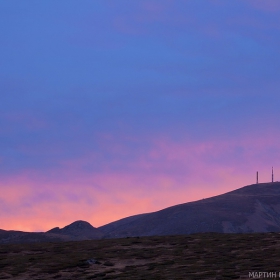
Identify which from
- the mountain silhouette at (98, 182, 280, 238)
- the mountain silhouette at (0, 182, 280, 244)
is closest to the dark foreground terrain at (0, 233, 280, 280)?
the mountain silhouette at (0, 182, 280, 244)

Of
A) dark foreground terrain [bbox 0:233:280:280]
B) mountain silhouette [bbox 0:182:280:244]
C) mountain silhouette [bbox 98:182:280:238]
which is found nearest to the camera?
dark foreground terrain [bbox 0:233:280:280]

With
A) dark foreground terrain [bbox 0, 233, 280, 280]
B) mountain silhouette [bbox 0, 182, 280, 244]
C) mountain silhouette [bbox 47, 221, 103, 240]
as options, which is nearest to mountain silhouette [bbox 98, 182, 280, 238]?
mountain silhouette [bbox 0, 182, 280, 244]

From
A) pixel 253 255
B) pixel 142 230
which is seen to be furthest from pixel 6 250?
pixel 142 230

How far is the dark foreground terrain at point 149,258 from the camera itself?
4047 cm

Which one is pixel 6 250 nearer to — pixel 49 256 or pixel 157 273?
pixel 49 256

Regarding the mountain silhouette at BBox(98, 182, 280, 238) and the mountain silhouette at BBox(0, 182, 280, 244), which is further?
the mountain silhouette at BBox(98, 182, 280, 238)

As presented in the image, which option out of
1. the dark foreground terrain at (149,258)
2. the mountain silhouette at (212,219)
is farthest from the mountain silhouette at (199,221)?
the dark foreground terrain at (149,258)

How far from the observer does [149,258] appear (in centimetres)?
4806

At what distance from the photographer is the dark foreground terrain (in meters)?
40.5

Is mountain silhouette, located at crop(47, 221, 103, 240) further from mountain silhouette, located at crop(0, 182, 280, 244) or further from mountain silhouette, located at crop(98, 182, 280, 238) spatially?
mountain silhouette, located at crop(98, 182, 280, 238)

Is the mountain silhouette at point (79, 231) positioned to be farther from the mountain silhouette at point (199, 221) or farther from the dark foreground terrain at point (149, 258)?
the dark foreground terrain at point (149, 258)

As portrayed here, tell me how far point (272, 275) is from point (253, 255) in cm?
964

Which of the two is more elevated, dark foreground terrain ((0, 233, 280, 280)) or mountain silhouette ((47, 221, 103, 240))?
mountain silhouette ((47, 221, 103, 240))

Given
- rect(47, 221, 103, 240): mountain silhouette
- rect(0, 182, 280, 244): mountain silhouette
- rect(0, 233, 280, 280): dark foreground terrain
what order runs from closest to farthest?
rect(0, 233, 280, 280): dark foreground terrain → rect(47, 221, 103, 240): mountain silhouette → rect(0, 182, 280, 244): mountain silhouette
